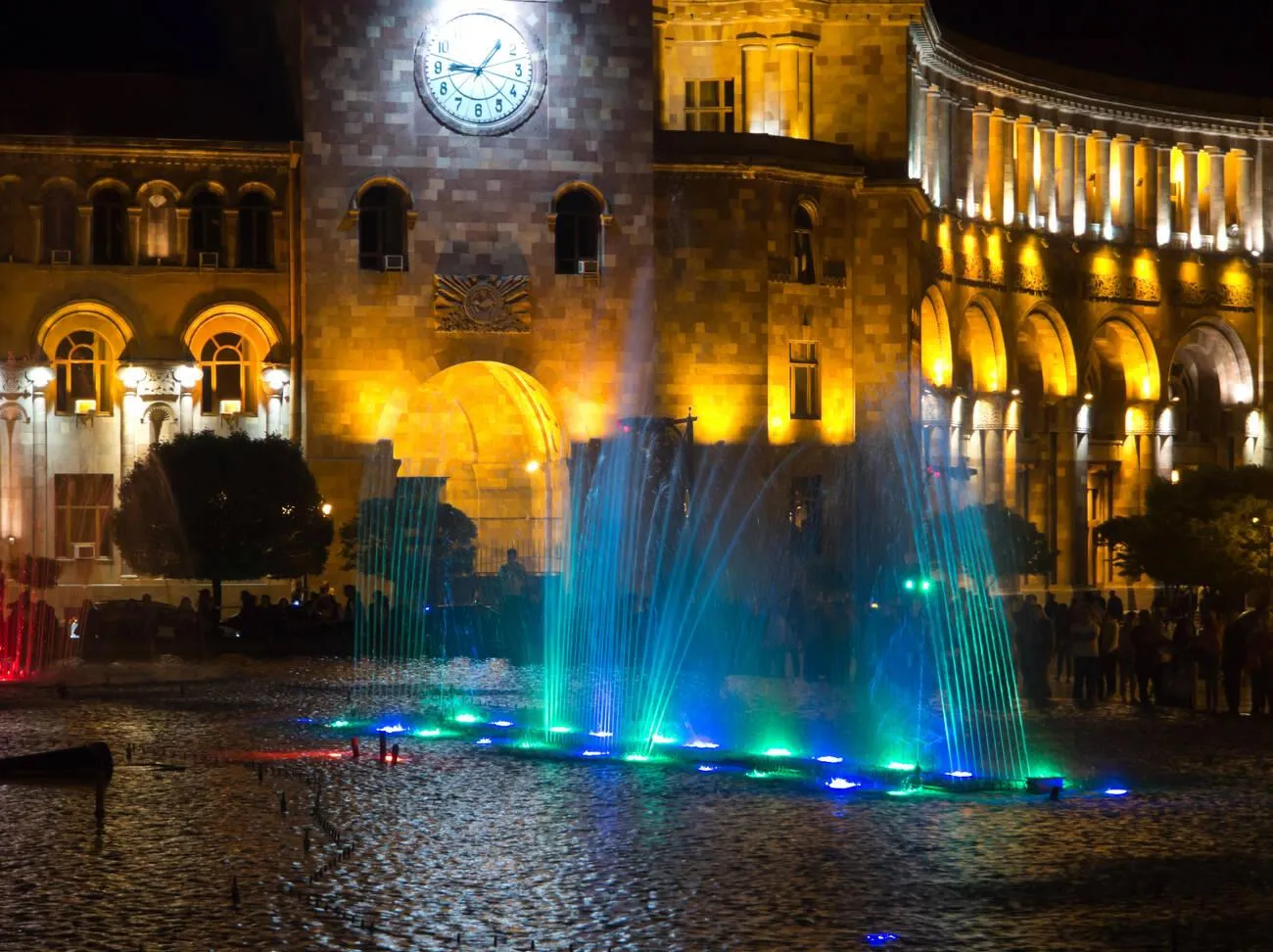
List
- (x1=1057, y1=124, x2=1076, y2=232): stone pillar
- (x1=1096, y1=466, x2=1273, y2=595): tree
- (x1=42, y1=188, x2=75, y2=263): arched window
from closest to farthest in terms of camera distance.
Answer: (x1=1096, y1=466, x2=1273, y2=595): tree
(x1=42, y1=188, x2=75, y2=263): arched window
(x1=1057, y1=124, x2=1076, y2=232): stone pillar

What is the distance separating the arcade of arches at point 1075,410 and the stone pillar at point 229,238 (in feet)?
54.1

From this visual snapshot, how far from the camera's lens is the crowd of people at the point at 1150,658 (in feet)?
85.4

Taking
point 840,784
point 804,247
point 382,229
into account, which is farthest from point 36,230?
point 840,784

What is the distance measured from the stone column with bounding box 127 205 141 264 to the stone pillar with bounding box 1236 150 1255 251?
113ft

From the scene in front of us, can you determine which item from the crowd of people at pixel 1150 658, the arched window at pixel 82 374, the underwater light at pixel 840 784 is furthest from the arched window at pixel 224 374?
the underwater light at pixel 840 784

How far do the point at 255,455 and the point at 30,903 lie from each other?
26.9 meters

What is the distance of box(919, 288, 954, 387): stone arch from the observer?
2183 inches

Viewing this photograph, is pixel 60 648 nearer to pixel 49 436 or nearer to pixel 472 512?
pixel 49 436

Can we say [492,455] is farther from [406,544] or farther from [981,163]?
[981,163]

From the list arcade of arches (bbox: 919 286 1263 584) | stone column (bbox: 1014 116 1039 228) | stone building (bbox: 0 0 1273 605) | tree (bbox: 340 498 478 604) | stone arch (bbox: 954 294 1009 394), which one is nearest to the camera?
tree (bbox: 340 498 478 604)

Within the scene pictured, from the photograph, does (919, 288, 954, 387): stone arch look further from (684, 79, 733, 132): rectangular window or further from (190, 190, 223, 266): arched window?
(190, 190, 223, 266): arched window

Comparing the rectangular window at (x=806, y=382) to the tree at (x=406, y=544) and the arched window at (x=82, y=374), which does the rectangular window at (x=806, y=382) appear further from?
the arched window at (x=82, y=374)

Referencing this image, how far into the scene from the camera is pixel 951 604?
3500cm

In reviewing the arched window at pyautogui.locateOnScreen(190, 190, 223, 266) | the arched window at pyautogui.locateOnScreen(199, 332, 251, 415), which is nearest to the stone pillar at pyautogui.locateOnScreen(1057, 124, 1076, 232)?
the arched window at pyautogui.locateOnScreen(199, 332, 251, 415)
